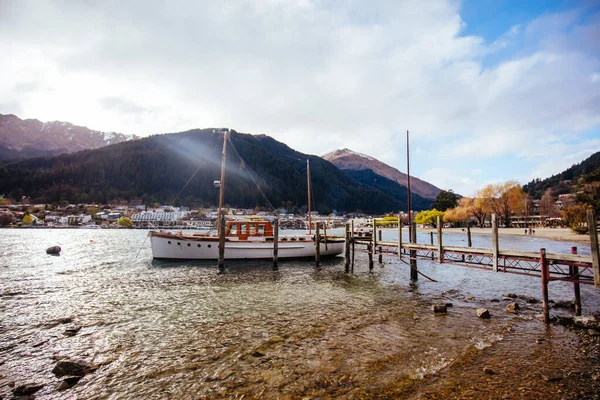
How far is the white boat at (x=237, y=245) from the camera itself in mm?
26359

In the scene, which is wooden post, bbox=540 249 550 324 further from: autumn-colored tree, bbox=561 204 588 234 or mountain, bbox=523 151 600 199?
mountain, bbox=523 151 600 199

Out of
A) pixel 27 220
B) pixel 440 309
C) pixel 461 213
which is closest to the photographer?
pixel 440 309

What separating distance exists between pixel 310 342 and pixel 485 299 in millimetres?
10425

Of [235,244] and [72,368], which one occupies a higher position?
[235,244]

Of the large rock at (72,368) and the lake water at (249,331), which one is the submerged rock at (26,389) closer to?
the lake water at (249,331)

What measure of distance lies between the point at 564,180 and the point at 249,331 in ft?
598

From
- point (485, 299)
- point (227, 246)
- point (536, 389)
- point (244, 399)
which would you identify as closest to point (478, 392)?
point (536, 389)

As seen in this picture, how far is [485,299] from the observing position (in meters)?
14.1

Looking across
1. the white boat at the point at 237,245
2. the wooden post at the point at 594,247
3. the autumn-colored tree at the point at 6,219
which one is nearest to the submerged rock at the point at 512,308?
the wooden post at the point at 594,247

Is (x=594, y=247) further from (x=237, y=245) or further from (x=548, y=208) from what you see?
(x=548, y=208)

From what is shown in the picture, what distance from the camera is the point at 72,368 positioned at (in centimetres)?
711

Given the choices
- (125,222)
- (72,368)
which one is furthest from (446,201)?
(125,222)

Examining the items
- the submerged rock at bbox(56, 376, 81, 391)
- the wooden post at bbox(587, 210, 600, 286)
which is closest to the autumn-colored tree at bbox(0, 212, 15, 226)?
the submerged rock at bbox(56, 376, 81, 391)

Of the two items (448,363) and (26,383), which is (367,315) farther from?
(26,383)
